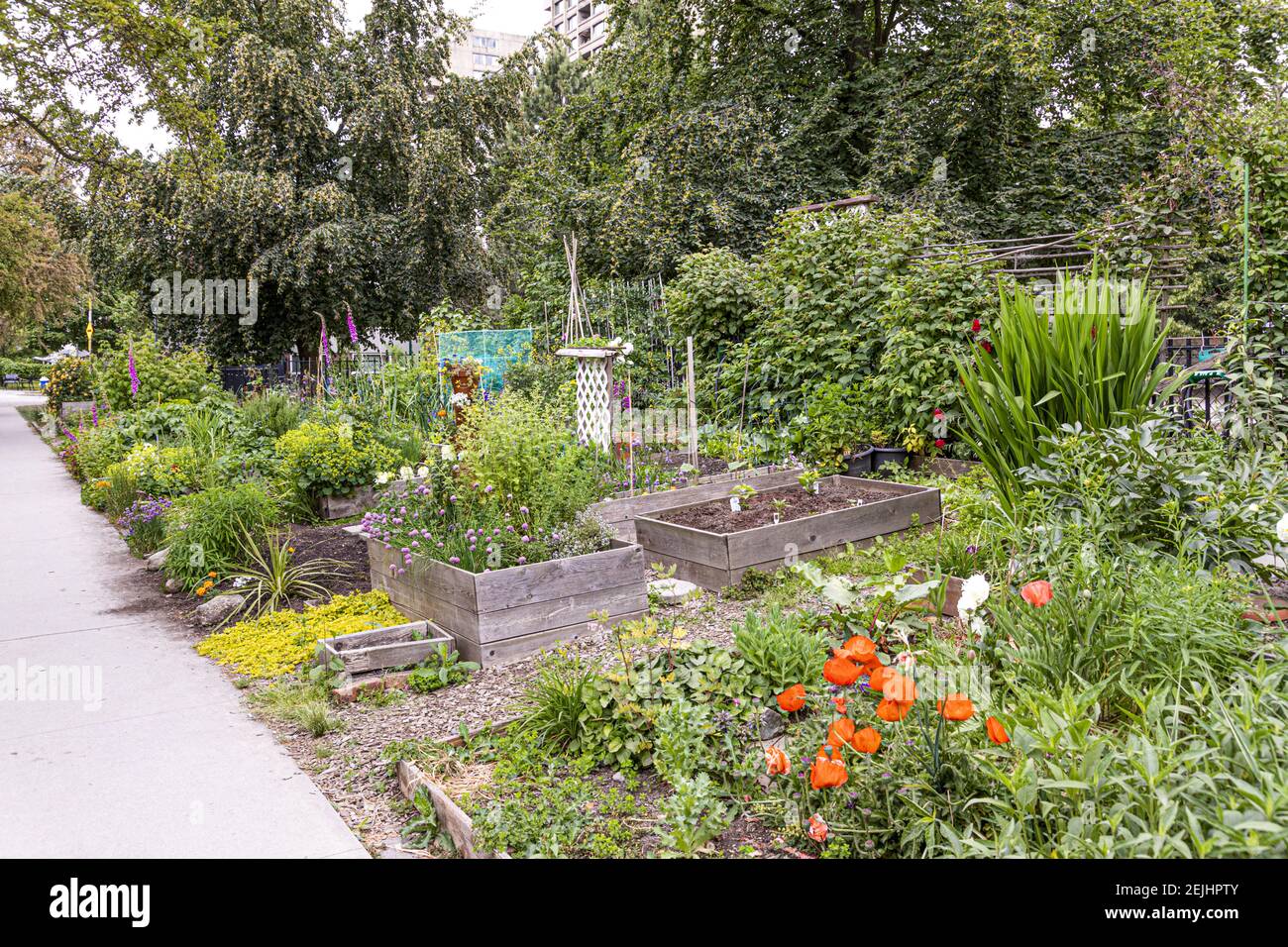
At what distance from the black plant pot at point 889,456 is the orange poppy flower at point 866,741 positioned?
5.18 m

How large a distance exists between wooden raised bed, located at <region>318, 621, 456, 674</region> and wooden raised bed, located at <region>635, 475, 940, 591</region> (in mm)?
1504

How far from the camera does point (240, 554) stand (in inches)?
212

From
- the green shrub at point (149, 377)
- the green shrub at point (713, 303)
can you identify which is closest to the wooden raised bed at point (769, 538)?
the green shrub at point (713, 303)

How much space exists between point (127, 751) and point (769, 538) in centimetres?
327

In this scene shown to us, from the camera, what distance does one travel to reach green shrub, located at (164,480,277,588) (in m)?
5.21

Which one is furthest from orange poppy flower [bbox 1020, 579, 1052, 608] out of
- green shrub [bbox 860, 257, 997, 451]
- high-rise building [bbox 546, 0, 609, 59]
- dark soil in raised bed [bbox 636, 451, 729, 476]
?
high-rise building [bbox 546, 0, 609, 59]

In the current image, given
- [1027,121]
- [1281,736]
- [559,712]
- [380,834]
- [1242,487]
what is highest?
[1027,121]

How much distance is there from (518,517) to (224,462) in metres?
3.76

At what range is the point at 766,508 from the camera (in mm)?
5480

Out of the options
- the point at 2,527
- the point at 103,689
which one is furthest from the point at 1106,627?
the point at 2,527

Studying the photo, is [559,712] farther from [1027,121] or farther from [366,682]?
[1027,121]

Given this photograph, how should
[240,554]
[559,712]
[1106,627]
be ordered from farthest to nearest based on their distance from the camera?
[240,554], [559,712], [1106,627]

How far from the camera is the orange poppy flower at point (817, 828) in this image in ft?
6.45

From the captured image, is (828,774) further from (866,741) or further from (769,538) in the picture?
(769,538)
